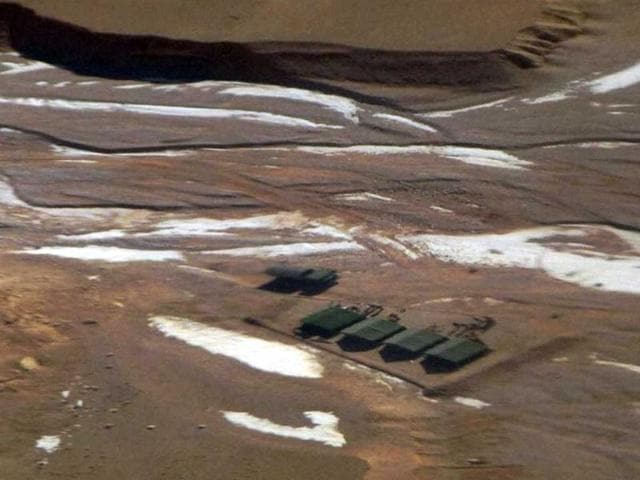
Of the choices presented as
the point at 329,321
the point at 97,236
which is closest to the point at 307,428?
the point at 329,321

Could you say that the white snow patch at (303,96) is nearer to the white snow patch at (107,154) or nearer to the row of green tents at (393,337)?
the white snow patch at (107,154)

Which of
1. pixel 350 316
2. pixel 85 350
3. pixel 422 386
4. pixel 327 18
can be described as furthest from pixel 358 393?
pixel 327 18

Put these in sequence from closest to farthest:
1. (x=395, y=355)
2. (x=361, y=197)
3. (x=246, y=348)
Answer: (x=395, y=355)
(x=246, y=348)
(x=361, y=197)

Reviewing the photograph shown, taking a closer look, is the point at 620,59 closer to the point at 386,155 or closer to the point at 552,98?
the point at 552,98

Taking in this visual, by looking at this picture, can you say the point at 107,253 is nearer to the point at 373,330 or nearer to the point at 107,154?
the point at 107,154

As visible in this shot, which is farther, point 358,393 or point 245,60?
point 245,60

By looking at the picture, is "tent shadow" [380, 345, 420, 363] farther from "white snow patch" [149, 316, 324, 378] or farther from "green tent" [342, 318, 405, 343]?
"white snow patch" [149, 316, 324, 378]

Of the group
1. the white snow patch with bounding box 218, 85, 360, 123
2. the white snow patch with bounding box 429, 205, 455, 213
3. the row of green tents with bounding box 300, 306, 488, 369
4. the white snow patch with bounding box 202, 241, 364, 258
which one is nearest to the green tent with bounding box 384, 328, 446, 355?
the row of green tents with bounding box 300, 306, 488, 369
